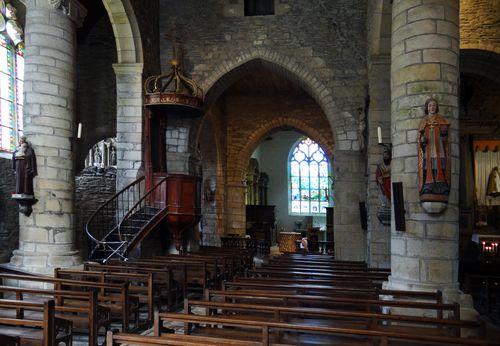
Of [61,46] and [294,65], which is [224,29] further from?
[61,46]

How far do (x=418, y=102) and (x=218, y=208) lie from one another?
11945 millimetres

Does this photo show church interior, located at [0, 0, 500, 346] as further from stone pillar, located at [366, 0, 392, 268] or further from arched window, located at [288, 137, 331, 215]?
arched window, located at [288, 137, 331, 215]

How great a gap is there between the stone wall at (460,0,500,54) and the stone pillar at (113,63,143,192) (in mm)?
7273

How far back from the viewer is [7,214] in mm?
10070

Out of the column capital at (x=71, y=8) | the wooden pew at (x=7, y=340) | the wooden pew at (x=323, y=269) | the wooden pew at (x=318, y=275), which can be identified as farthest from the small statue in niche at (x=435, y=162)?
the column capital at (x=71, y=8)

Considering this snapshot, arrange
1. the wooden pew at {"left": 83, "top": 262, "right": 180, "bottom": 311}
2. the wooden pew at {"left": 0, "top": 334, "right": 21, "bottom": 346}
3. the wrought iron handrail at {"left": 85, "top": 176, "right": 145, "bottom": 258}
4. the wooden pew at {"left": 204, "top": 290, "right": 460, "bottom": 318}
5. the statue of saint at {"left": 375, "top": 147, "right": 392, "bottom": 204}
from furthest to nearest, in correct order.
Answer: the wrought iron handrail at {"left": 85, "top": 176, "right": 145, "bottom": 258}
the statue of saint at {"left": 375, "top": 147, "right": 392, "bottom": 204}
the wooden pew at {"left": 83, "top": 262, "right": 180, "bottom": 311}
the wooden pew at {"left": 204, "top": 290, "right": 460, "bottom": 318}
the wooden pew at {"left": 0, "top": 334, "right": 21, "bottom": 346}

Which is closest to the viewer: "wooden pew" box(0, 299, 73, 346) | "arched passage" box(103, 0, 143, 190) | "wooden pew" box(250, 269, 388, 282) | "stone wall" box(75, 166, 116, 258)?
"wooden pew" box(0, 299, 73, 346)

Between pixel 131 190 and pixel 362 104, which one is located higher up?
pixel 362 104

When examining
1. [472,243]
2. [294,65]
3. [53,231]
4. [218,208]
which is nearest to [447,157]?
[53,231]

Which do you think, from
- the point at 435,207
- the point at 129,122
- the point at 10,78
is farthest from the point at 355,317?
the point at 10,78

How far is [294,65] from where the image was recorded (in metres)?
11.5

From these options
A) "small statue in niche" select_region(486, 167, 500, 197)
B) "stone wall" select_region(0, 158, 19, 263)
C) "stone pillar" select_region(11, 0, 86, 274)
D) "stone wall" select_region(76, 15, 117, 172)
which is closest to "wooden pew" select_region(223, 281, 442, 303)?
"stone pillar" select_region(11, 0, 86, 274)

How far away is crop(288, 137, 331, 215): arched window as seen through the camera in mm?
24016

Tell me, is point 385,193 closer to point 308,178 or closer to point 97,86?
point 97,86
